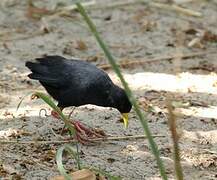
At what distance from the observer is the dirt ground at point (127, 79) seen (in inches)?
161

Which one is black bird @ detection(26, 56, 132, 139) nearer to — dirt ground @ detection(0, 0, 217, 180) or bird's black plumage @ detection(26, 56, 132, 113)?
bird's black plumage @ detection(26, 56, 132, 113)

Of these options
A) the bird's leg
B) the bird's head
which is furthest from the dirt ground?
the bird's head

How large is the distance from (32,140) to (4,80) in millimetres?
1635

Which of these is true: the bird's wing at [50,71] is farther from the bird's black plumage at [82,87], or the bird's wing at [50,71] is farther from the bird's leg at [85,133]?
the bird's leg at [85,133]

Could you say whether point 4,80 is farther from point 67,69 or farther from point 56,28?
point 56,28

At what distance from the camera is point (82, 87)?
14.6ft

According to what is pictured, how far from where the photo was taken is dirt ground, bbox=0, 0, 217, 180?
4.08 meters

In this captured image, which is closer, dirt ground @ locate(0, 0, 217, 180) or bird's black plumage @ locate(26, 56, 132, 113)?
dirt ground @ locate(0, 0, 217, 180)

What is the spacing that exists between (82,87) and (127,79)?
1708 millimetres

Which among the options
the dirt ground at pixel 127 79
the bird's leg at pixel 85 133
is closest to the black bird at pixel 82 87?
the bird's leg at pixel 85 133

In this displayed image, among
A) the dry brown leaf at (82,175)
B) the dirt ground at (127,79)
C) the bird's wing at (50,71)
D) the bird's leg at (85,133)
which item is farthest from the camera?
the bird's wing at (50,71)

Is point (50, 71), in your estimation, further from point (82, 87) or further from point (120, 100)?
point (120, 100)

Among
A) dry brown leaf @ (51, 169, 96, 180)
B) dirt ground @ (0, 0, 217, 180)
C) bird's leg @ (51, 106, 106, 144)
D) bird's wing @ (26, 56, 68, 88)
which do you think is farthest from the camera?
bird's wing @ (26, 56, 68, 88)

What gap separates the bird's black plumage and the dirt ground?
0.90ft
